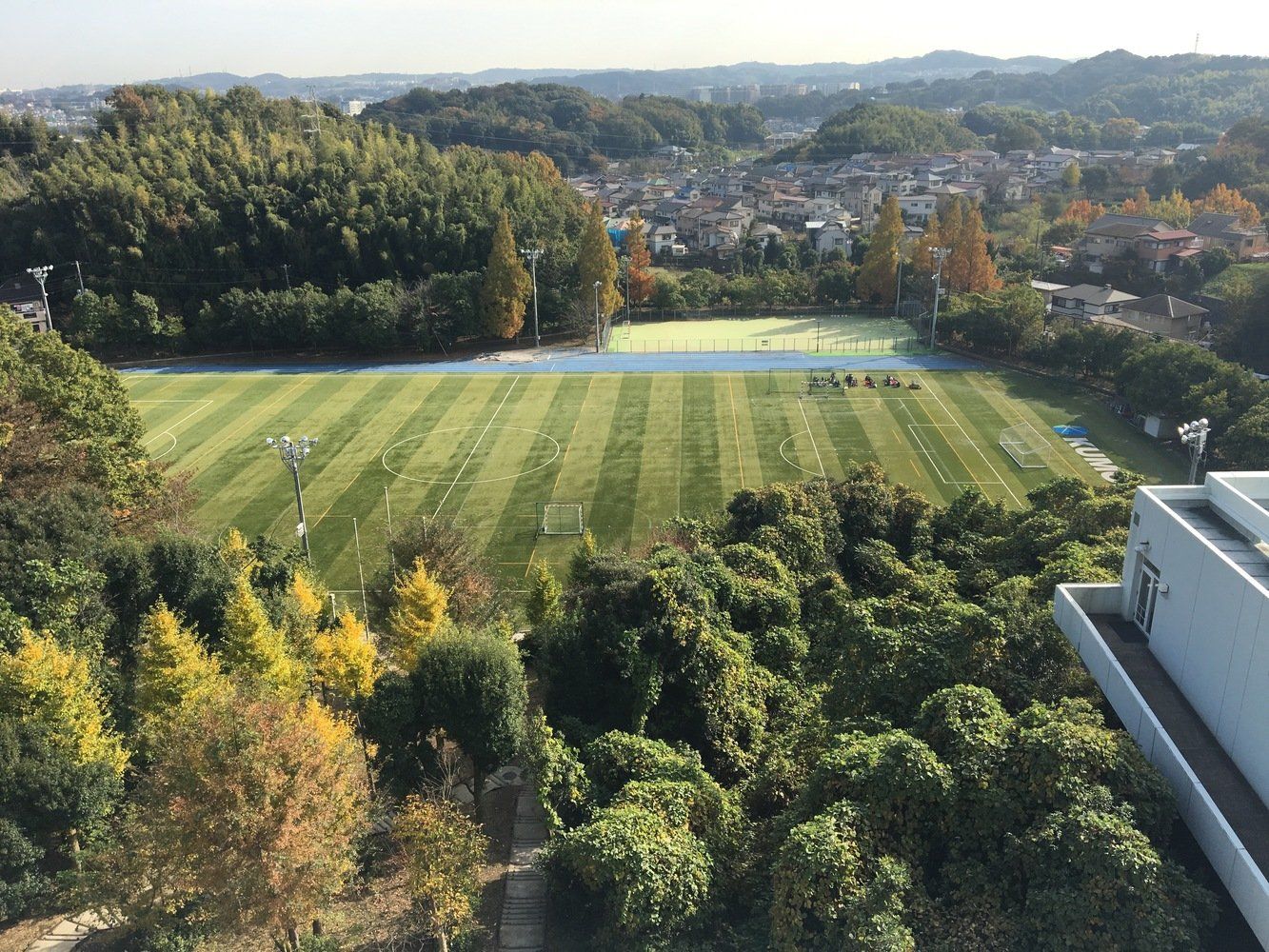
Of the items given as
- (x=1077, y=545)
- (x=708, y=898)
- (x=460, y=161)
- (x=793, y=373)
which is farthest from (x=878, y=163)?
(x=708, y=898)

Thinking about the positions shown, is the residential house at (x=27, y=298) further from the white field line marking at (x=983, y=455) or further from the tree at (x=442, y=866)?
the tree at (x=442, y=866)

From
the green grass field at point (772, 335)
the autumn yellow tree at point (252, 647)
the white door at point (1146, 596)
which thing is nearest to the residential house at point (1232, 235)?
the green grass field at point (772, 335)

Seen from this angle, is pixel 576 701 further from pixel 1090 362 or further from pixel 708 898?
pixel 1090 362

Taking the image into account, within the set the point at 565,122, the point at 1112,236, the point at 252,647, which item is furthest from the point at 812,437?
the point at 565,122

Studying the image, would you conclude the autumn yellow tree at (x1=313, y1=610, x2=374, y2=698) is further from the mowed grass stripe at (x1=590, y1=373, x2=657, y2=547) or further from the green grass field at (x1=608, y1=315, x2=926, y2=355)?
the green grass field at (x1=608, y1=315, x2=926, y2=355)

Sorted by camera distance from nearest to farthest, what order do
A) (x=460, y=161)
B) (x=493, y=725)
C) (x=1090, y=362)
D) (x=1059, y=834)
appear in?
1. (x=1059, y=834)
2. (x=493, y=725)
3. (x=1090, y=362)
4. (x=460, y=161)

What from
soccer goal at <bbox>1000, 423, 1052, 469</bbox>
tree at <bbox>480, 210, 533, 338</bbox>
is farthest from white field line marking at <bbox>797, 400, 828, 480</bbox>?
tree at <bbox>480, 210, 533, 338</bbox>

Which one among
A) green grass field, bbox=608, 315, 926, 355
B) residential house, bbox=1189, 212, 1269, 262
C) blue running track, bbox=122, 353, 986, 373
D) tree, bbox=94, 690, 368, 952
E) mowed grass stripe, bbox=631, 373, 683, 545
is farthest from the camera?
residential house, bbox=1189, 212, 1269, 262
